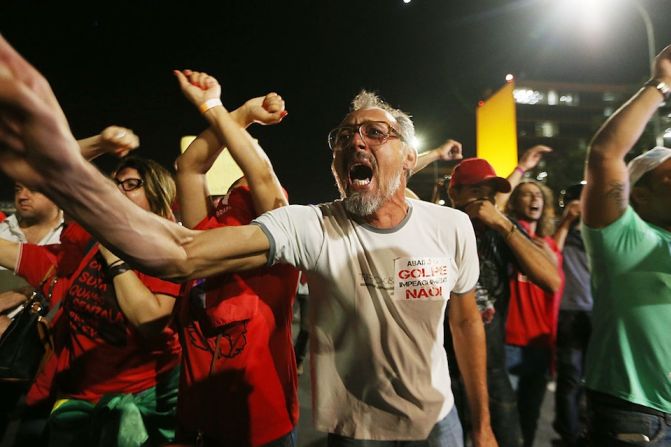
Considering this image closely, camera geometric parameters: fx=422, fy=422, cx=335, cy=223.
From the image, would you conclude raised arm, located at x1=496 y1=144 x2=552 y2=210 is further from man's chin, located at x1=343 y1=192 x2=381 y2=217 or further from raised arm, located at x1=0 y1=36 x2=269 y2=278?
raised arm, located at x1=0 y1=36 x2=269 y2=278

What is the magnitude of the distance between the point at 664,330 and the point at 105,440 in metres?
2.82

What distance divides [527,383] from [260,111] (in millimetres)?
3421

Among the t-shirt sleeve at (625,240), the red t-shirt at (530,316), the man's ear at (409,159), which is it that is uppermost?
the man's ear at (409,159)

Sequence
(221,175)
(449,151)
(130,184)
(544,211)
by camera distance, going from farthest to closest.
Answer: (544,211) < (449,151) < (221,175) < (130,184)

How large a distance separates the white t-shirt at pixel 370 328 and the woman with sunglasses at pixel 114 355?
0.97 metres

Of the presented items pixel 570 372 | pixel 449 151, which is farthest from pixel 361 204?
pixel 570 372

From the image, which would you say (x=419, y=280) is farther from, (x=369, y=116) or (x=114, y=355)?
(x=114, y=355)

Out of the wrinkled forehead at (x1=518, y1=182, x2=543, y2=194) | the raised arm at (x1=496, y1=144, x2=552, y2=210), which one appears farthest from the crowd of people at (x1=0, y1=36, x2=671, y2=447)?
the raised arm at (x1=496, y1=144, x2=552, y2=210)

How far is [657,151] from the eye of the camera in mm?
2199

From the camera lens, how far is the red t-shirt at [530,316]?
403 cm

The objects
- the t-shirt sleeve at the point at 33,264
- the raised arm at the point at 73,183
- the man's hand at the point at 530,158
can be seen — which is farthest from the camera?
the man's hand at the point at 530,158

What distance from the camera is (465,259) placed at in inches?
85.1

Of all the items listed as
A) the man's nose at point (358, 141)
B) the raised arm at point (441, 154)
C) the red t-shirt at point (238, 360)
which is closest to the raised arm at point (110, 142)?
the red t-shirt at point (238, 360)

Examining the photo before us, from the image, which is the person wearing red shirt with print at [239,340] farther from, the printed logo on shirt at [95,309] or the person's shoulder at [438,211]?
the person's shoulder at [438,211]
